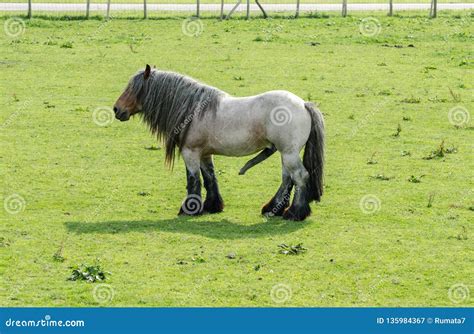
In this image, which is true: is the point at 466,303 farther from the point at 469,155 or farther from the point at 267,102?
the point at 469,155

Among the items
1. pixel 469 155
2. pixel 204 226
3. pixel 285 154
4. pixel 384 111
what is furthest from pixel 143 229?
pixel 384 111

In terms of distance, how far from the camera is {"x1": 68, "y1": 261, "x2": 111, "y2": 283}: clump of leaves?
13836 millimetres

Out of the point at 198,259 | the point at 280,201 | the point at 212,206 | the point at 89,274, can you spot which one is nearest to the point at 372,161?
the point at 280,201

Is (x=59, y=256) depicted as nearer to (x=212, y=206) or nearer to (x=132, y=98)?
(x=212, y=206)

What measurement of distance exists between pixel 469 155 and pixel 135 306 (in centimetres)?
1047

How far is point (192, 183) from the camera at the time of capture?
56.3 feet

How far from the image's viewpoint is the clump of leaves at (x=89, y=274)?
1384 centimetres

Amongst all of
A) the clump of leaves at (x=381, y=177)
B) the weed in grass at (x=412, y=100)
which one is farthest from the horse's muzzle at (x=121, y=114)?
the weed in grass at (x=412, y=100)

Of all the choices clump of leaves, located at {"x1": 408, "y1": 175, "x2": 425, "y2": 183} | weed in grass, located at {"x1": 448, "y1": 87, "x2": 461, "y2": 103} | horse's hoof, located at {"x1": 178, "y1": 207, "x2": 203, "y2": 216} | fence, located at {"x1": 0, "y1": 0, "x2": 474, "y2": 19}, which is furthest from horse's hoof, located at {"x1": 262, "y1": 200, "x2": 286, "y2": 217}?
fence, located at {"x1": 0, "y1": 0, "x2": 474, "y2": 19}

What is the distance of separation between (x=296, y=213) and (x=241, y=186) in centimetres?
253

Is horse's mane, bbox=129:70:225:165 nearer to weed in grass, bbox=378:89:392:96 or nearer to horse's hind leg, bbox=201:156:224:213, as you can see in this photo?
horse's hind leg, bbox=201:156:224:213

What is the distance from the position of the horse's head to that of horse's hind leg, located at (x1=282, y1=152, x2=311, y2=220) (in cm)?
253

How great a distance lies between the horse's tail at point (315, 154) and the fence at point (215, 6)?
22649 millimetres

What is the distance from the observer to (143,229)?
16297 mm
